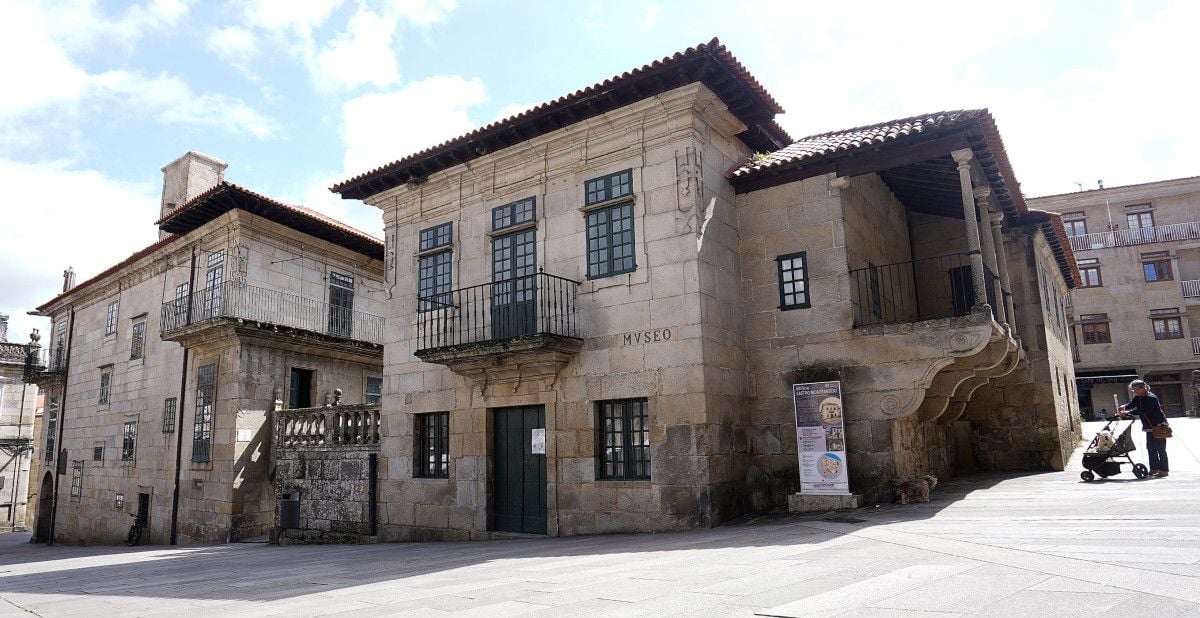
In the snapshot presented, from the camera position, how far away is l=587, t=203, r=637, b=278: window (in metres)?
11.3

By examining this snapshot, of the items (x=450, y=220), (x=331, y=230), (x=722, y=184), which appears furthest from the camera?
(x=331, y=230)

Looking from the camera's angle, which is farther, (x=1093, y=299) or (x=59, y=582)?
(x=1093, y=299)

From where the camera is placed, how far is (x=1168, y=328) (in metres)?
Answer: 32.5

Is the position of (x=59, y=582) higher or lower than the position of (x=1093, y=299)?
lower

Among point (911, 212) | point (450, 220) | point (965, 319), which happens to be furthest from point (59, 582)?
point (911, 212)

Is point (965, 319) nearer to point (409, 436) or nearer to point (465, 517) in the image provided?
point (465, 517)

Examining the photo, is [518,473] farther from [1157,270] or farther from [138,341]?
[1157,270]

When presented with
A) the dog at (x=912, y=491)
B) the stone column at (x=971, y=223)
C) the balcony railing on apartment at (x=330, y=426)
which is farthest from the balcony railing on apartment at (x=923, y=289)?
the balcony railing on apartment at (x=330, y=426)

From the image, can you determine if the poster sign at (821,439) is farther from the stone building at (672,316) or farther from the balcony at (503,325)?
the balcony at (503,325)

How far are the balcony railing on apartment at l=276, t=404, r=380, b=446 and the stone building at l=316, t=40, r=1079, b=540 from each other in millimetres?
930

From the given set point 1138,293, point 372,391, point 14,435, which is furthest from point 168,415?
point 1138,293

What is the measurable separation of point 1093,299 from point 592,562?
35.2 metres

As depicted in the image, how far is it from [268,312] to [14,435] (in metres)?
20.3

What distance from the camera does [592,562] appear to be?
7.23 meters
